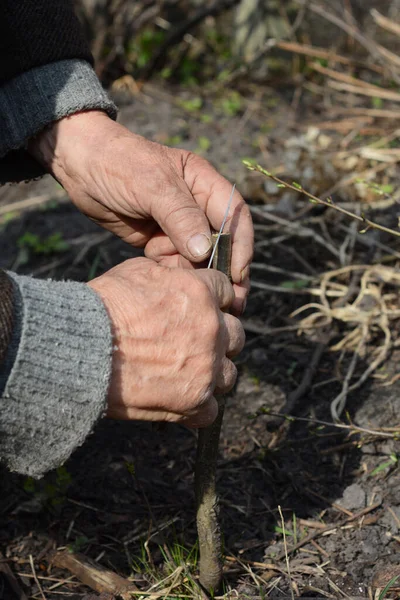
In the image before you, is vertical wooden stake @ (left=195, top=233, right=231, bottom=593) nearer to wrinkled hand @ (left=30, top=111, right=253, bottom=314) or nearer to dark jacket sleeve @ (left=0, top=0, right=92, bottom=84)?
wrinkled hand @ (left=30, top=111, right=253, bottom=314)

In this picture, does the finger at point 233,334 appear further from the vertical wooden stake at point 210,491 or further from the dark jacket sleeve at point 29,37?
the dark jacket sleeve at point 29,37

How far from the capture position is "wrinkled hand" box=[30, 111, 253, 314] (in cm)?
194

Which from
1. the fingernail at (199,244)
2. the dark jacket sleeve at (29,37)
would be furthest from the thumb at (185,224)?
the dark jacket sleeve at (29,37)

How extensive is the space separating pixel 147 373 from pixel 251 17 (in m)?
4.54

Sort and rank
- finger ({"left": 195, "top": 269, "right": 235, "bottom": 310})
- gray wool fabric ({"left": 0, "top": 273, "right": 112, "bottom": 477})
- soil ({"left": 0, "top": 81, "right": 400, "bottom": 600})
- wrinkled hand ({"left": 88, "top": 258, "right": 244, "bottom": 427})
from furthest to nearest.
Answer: soil ({"left": 0, "top": 81, "right": 400, "bottom": 600}) < finger ({"left": 195, "top": 269, "right": 235, "bottom": 310}) < wrinkled hand ({"left": 88, "top": 258, "right": 244, "bottom": 427}) < gray wool fabric ({"left": 0, "top": 273, "right": 112, "bottom": 477})

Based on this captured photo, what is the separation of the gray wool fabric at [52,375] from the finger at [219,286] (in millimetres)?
269

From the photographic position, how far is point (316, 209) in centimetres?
362

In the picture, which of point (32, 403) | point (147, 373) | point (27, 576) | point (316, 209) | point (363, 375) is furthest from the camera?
point (316, 209)

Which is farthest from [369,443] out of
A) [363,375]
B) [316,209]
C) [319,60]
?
[319,60]

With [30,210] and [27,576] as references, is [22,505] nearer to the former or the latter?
[27,576]

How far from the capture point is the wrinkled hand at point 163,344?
160cm

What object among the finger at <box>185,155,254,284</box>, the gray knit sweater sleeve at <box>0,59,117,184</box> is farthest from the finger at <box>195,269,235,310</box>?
Answer: the gray knit sweater sleeve at <box>0,59,117,184</box>

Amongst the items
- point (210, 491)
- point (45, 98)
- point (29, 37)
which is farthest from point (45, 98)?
point (210, 491)

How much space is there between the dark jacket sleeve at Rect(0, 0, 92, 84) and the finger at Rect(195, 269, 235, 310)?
1.02 meters
